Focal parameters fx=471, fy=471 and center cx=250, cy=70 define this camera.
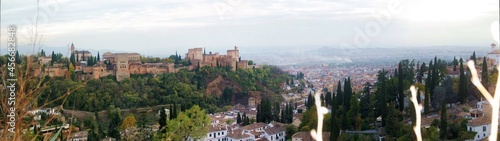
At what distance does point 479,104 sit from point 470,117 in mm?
1114

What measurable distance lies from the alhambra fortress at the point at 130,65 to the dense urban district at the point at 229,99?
0.23ft

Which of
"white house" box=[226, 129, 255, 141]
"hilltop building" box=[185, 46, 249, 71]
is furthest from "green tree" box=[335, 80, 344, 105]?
"hilltop building" box=[185, 46, 249, 71]

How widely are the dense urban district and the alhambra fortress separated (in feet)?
0.23

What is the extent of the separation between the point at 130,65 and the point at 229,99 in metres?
6.20

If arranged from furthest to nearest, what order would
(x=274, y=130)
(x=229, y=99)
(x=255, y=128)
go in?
(x=229, y=99) < (x=255, y=128) < (x=274, y=130)

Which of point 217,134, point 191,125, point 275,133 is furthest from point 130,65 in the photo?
point 191,125

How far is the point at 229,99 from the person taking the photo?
26.2 meters

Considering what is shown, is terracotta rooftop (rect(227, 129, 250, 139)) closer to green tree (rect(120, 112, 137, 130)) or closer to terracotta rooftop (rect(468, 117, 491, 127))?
green tree (rect(120, 112, 137, 130))

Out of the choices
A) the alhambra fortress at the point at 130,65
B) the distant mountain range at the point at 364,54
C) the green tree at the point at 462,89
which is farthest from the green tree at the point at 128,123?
the green tree at the point at 462,89

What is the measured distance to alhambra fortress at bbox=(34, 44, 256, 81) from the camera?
83.4ft

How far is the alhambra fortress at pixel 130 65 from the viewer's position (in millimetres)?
25422

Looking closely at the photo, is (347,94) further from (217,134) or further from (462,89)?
(217,134)

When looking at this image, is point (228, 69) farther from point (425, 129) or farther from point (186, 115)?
point (425, 129)

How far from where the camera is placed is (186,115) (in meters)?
12.6
